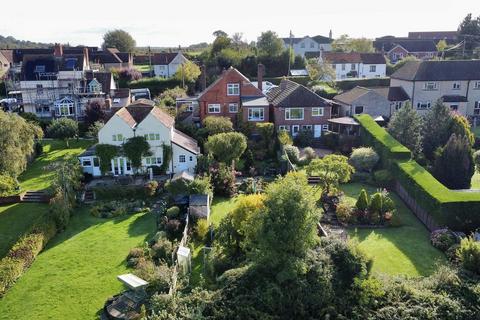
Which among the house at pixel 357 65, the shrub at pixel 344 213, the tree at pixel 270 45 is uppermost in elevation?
the tree at pixel 270 45

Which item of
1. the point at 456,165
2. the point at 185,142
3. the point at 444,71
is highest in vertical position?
the point at 444,71

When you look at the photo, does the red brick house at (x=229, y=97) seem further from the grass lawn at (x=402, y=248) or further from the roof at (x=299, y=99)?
the grass lawn at (x=402, y=248)

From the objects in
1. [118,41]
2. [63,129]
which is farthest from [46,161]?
[118,41]

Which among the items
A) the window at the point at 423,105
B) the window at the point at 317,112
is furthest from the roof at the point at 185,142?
the window at the point at 423,105

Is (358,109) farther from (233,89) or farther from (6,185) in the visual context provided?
(6,185)

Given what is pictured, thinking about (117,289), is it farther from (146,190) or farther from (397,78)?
(397,78)
